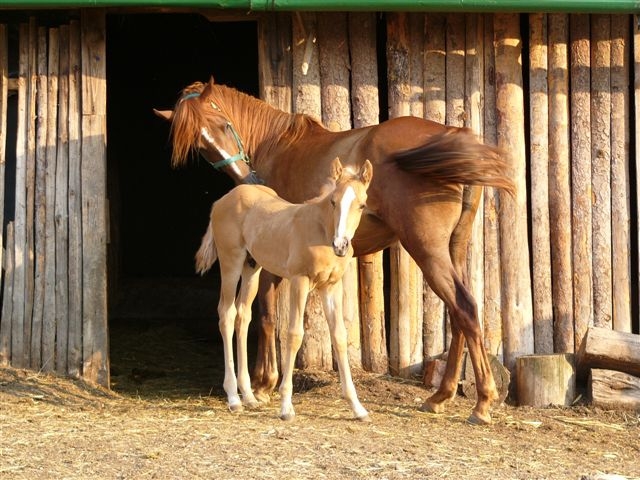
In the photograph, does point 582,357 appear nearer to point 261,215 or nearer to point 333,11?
point 261,215

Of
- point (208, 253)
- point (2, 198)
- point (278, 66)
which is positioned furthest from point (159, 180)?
point (208, 253)

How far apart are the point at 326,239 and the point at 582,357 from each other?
262 cm

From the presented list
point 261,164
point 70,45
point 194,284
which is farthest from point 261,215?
point 194,284

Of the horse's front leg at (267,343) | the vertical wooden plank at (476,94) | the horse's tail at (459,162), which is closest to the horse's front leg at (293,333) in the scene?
the horse's front leg at (267,343)

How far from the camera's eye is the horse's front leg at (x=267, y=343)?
8.52m

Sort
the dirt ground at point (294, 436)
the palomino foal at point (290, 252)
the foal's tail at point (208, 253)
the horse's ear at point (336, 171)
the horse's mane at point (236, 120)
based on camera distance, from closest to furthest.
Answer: the dirt ground at point (294, 436), the palomino foal at point (290, 252), the horse's ear at point (336, 171), the foal's tail at point (208, 253), the horse's mane at point (236, 120)

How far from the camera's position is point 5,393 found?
8484 millimetres

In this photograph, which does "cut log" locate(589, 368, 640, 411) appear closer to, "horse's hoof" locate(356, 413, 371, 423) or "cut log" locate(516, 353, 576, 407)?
"cut log" locate(516, 353, 576, 407)

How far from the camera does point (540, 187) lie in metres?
9.06

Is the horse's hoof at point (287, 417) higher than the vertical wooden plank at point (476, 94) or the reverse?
the reverse

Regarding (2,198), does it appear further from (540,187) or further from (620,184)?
(620,184)

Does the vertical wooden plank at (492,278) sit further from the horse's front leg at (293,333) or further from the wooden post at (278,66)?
the horse's front leg at (293,333)

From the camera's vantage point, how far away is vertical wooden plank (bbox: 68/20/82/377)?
918 cm

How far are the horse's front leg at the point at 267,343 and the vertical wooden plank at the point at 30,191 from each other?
82.0 inches
